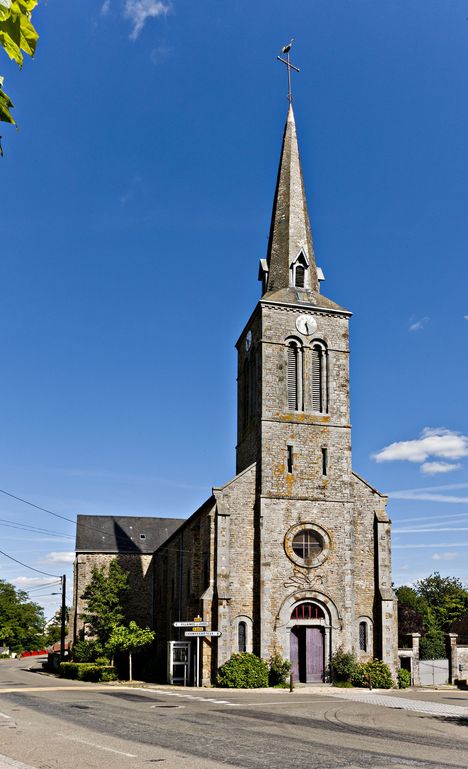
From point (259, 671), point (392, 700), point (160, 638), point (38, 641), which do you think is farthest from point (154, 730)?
point (38, 641)

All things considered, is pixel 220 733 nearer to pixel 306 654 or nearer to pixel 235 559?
pixel 235 559

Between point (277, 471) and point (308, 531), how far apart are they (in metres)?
3.14

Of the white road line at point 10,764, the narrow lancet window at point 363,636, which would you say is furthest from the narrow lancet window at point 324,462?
the white road line at point 10,764

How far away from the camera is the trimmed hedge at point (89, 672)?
35537 millimetres

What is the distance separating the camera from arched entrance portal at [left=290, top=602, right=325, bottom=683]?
32062mm

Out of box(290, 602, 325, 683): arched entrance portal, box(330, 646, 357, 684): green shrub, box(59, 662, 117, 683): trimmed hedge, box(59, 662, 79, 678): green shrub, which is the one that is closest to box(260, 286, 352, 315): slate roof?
box(290, 602, 325, 683): arched entrance portal

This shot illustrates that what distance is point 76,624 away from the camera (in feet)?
169

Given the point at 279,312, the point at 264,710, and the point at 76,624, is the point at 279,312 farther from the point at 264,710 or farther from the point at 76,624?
the point at 76,624

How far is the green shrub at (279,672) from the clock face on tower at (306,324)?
15.6m

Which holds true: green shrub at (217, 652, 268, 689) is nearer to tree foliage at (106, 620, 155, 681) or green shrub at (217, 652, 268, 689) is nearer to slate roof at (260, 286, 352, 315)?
tree foliage at (106, 620, 155, 681)

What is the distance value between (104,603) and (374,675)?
19087mm

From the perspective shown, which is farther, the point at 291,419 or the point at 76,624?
the point at 76,624

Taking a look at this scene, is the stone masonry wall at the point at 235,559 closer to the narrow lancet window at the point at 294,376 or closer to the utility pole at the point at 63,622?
the narrow lancet window at the point at 294,376

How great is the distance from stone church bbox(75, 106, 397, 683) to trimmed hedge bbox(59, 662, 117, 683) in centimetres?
462
